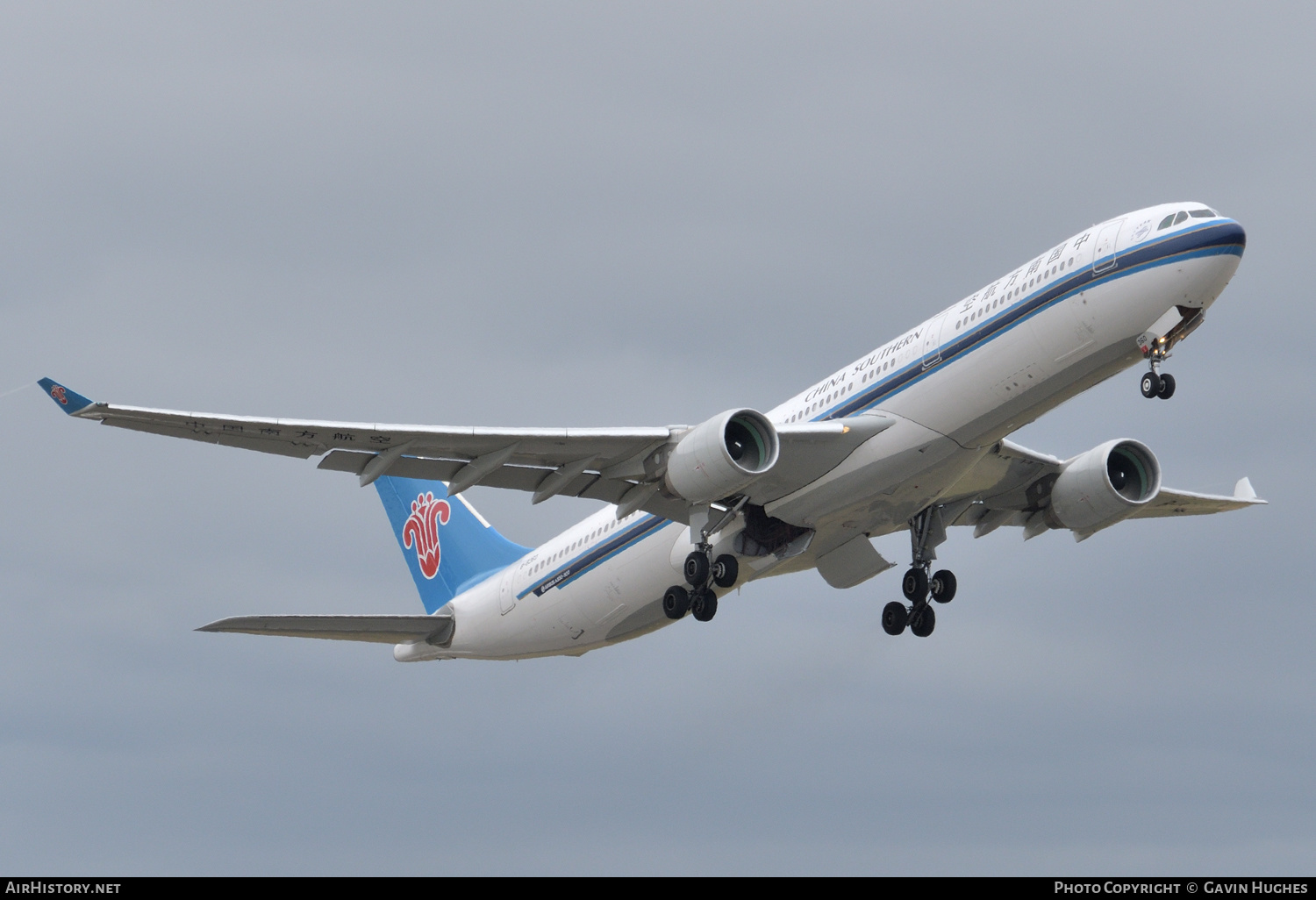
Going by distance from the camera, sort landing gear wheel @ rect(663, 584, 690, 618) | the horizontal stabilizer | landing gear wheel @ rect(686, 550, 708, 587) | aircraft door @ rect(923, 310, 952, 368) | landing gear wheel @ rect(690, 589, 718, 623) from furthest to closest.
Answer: the horizontal stabilizer, landing gear wheel @ rect(663, 584, 690, 618), landing gear wheel @ rect(690, 589, 718, 623), landing gear wheel @ rect(686, 550, 708, 587), aircraft door @ rect(923, 310, 952, 368)

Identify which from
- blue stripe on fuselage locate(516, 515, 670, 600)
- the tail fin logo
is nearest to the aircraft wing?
blue stripe on fuselage locate(516, 515, 670, 600)

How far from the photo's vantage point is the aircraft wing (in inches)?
1206

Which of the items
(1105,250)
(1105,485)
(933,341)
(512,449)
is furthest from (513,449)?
(1105,485)

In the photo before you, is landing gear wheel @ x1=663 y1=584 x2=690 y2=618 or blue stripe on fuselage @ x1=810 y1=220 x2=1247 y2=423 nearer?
blue stripe on fuselage @ x1=810 y1=220 x2=1247 y2=423

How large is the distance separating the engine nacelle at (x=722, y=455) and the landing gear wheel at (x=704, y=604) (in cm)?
266

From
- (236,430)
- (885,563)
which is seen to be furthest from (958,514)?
(236,430)

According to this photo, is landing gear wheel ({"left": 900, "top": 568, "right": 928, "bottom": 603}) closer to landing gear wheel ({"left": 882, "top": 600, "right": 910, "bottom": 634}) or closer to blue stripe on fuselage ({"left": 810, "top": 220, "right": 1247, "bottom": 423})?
landing gear wheel ({"left": 882, "top": 600, "right": 910, "bottom": 634})

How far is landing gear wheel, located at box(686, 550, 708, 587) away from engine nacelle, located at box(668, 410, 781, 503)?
6.16 ft

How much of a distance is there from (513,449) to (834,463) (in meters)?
6.23

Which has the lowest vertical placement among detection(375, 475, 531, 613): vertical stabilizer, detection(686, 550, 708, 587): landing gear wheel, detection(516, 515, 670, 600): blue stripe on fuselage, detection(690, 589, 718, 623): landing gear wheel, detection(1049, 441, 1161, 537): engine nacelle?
detection(690, 589, 718, 623): landing gear wheel

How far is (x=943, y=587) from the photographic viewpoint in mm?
37375

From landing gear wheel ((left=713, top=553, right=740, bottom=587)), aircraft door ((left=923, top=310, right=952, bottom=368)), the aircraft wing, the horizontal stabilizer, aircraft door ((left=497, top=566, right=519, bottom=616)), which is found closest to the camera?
the aircraft wing

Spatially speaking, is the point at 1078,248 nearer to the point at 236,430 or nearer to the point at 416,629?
the point at 236,430

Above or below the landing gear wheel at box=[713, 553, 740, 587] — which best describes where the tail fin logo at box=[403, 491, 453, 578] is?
above
